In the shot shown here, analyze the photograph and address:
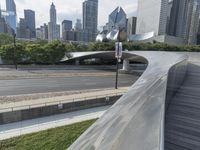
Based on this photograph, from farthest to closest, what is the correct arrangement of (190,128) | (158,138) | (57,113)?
1. (57,113)
2. (190,128)
3. (158,138)

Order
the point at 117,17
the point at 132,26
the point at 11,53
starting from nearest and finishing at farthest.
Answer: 1. the point at 11,53
2. the point at 117,17
3. the point at 132,26

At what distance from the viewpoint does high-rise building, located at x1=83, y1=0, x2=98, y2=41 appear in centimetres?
16885

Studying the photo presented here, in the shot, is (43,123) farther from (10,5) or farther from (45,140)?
(10,5)

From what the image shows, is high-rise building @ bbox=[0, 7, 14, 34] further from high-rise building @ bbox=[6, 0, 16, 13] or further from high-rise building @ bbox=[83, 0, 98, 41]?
high-rise building @ bbox=[83, 0, 98, 41]

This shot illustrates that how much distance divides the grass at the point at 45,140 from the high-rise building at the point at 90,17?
160 meters

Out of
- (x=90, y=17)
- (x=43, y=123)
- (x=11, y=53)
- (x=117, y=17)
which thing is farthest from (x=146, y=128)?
(x=90, y=17)

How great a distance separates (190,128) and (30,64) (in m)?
41.2

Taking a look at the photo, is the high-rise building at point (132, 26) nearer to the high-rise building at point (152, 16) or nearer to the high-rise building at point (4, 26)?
the high-rise building at point (152, 16)

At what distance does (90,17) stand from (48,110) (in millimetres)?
173635

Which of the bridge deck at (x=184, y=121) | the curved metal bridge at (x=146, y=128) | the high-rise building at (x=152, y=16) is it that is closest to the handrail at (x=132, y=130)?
the curved metal bridge at (x=146, y=128)

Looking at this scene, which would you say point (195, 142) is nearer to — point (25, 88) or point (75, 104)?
point (75, 104)

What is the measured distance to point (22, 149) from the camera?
7.79 meters

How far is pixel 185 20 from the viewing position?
105 meters

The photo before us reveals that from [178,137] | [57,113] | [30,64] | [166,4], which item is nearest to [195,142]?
[178,137]
